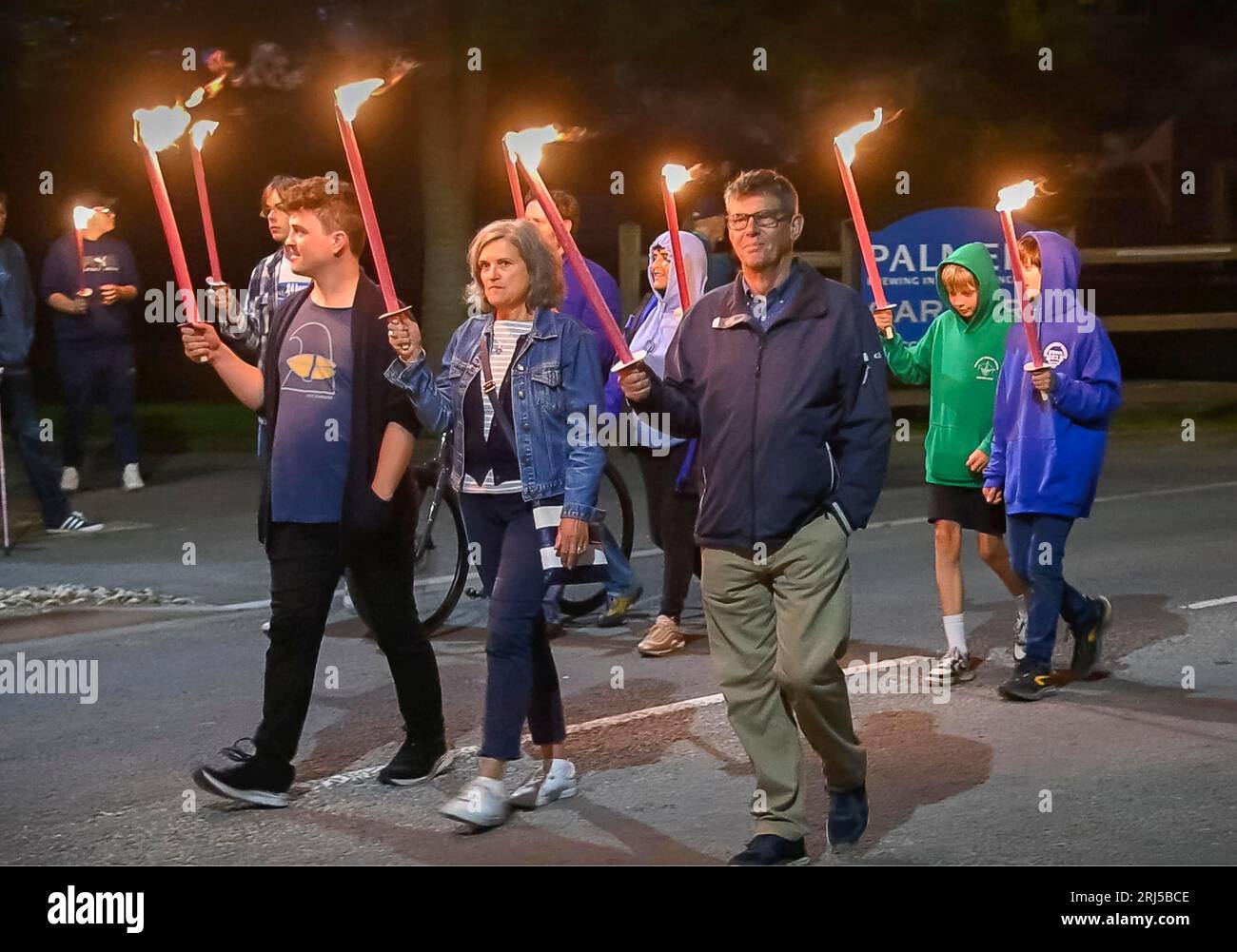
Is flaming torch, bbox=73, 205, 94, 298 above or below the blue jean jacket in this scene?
above

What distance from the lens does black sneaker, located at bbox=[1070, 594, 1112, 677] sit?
25.5 ft

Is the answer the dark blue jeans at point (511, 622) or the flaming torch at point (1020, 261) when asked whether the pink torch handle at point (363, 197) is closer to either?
the dark blue jeans at point (511, 622)

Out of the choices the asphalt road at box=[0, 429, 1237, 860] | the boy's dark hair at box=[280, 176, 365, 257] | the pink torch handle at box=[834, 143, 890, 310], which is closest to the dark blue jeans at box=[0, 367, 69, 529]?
the asphalt road at box=[0, 429, 1237, 860]

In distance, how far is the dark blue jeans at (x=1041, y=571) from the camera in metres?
7.43

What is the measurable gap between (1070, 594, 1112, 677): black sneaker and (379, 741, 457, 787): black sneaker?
2.69 meters

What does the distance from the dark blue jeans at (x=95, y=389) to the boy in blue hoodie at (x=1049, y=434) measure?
8.10 meters

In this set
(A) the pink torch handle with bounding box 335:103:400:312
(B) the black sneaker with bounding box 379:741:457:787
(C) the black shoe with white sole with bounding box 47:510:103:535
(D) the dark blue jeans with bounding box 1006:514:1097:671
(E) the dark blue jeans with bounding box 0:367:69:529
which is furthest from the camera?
(C) the black shoe with white sole with bounding box 47:510:103:535

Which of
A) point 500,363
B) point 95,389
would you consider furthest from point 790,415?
point 95,389

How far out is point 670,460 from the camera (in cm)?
885

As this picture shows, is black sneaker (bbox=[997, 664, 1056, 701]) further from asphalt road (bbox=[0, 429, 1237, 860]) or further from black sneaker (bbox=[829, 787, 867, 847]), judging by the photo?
black sneaker (bbox=[829, 787, 867, 847])

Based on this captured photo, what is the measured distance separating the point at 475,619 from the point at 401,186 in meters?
15.8

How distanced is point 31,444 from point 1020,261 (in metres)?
7.07

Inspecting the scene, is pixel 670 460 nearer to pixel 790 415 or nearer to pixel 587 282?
pixel 790 415

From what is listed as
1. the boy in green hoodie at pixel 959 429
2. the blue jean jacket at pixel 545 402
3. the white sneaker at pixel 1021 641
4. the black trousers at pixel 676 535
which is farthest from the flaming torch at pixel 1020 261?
the black trousers at pixel 676 535
